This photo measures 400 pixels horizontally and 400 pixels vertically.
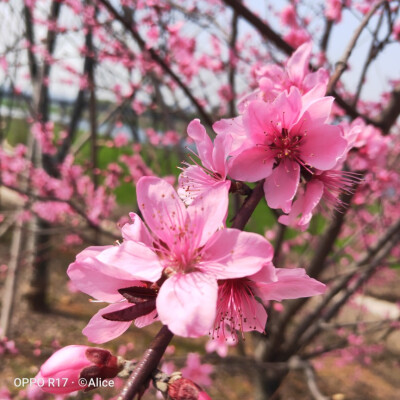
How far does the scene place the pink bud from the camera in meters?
0.62

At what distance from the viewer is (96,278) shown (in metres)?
0.62

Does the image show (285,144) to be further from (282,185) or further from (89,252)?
(89,252)

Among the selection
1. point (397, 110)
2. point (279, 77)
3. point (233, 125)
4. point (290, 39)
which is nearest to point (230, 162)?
point (233, 125)

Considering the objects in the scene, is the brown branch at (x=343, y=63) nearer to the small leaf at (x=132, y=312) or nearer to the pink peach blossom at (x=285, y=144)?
the pink peach blossom at (x=285, y=144)

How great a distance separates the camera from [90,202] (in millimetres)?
4551

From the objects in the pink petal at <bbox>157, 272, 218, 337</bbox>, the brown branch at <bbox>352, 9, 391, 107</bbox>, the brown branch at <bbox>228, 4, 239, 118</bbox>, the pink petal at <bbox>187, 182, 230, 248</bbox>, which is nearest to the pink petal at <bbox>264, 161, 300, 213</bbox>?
the pink petal at <bbox>187, 182, 230, 248</bbox>

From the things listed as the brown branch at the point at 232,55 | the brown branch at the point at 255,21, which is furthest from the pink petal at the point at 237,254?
the brown branch at the point at 232,55

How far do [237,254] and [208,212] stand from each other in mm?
101

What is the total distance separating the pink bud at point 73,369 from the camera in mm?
624

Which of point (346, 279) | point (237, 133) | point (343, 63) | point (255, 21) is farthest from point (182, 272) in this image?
point (346, 279)

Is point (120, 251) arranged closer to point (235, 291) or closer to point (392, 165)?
point (235, 291)

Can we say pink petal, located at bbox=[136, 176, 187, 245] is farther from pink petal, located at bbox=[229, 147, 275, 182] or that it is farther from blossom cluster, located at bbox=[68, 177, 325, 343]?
pink petal, located at bbox=[229, 147, 275, 182]

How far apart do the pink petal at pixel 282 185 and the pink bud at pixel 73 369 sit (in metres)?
0.42

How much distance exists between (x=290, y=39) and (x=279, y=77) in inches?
97.3
